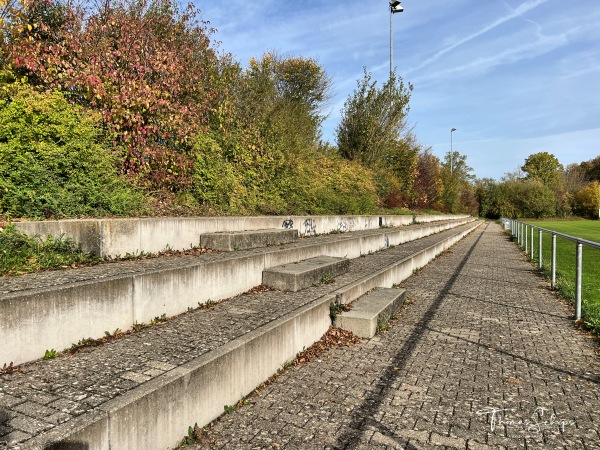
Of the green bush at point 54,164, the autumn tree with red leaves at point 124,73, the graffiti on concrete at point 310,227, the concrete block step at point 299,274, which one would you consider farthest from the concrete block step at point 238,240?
the graffiti on concrete at point 310,227

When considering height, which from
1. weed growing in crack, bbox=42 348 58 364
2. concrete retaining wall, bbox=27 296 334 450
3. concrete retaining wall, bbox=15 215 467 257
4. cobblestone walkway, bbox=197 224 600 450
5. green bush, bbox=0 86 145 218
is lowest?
cobblestone walkway, bbox=197 224 600 450

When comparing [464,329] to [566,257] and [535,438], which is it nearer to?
[535,438]

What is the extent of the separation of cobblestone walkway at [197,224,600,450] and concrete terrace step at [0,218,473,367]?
1.30 m

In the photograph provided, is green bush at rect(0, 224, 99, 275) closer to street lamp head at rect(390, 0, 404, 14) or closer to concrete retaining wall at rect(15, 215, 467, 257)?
concrete retaining wall at rect(15, 215, 467, 257)

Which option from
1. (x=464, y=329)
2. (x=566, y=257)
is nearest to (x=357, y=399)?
(x=464, y=329)

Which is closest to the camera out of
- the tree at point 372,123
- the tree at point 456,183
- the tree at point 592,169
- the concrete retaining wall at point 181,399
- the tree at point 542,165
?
the concrete retaining wall at point 181,399

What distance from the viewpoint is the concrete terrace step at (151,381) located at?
1.99 meters

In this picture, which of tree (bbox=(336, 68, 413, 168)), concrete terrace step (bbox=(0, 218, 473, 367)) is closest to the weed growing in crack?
concrete terrace step (bbox=(0, 218, 473, 367))

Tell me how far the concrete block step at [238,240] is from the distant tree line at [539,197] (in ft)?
255

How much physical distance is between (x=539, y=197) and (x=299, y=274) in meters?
79.7

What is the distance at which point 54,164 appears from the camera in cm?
530

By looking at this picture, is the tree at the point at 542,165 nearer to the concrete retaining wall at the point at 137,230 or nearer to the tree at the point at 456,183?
the tree at the point at 456,183

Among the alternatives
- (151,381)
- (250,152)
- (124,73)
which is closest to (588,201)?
(250,152)

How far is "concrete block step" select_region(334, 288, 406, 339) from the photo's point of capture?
491 cm
